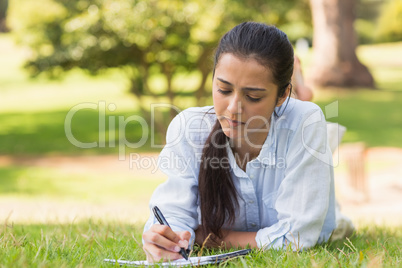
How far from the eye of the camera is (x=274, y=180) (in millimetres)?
2928

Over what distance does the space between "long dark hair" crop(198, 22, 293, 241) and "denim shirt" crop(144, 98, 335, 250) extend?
54mm

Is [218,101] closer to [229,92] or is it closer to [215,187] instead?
[229,92]

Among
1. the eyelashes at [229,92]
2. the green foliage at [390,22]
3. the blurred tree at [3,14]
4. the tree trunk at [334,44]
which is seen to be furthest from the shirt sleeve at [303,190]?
the blurred tree at [3,14]

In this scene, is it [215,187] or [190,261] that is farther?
[215,187]

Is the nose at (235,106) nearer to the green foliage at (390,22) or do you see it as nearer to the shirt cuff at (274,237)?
the shirt cuff at (274,237)

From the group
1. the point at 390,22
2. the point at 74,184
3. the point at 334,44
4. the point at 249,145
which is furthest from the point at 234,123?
the point at 390,22

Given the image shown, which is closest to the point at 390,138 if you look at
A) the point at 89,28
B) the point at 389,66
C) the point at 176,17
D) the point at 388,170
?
the point at 388,170

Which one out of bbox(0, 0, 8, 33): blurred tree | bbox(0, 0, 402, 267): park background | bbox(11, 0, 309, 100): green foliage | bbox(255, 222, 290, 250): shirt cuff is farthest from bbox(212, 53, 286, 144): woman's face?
bbox(0, 0, 8, 33): blurred tree

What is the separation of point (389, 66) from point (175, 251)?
91.4ft

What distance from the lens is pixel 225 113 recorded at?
106 inches

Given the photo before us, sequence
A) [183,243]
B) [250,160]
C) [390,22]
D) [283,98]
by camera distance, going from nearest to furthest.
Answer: [183,243]
[283,98]
[250,160]
[390,22]

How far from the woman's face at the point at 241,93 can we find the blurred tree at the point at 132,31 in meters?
8.66

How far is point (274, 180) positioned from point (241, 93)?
0.56 meters

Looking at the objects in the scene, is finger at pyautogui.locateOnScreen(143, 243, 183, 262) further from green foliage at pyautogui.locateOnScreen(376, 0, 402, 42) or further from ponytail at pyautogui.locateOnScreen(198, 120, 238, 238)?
green foliage at pyautogui.locateOnScreen(376, 0, 402, 42)
